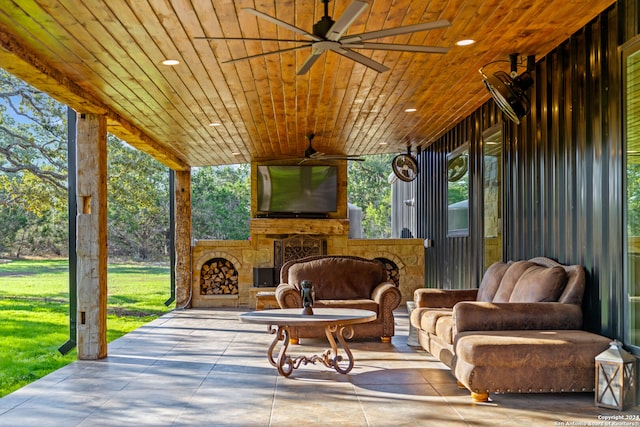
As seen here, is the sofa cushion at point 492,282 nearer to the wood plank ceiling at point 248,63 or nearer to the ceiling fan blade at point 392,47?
the wood plank ceiling at point 248,63

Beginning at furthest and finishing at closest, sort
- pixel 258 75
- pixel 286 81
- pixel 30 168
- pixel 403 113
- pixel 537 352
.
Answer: pixel 30 168 < pixel 403 113 < pixel 286 81 < pixel 258 75 < pixel 537 352

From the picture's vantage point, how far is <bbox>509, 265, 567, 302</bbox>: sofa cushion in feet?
16.2

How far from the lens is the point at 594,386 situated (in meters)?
4.30

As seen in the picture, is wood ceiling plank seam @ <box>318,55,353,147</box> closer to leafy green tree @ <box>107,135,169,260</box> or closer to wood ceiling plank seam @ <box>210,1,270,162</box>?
wood ceiling plank seam @ <box>210,1,270,162</box>

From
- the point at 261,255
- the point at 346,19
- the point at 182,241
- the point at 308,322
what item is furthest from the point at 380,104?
the point at 182,241

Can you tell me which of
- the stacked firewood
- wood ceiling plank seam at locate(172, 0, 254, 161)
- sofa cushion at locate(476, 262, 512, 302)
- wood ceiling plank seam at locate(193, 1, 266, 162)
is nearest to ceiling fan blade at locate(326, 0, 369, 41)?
wood ceiling plank seam at locate(193, 1, 266, 162)

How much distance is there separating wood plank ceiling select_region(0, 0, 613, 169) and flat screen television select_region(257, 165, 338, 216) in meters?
2.54

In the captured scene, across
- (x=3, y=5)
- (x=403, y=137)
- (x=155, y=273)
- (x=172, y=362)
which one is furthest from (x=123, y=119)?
(x=155, y=273)

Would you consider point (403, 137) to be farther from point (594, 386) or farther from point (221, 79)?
point (594, 386)

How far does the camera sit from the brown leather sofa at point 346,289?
716 centimetres

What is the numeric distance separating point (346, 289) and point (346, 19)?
4.66 metres

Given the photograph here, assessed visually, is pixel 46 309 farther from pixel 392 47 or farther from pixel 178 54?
pixel 392 47

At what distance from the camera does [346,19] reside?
347 centimetres

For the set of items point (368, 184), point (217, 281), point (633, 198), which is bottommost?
point (217, 281)
